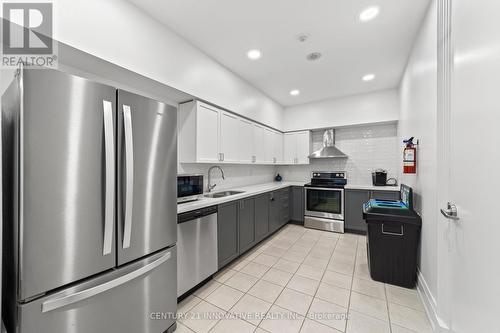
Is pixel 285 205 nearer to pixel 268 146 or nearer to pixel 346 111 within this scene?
pixel 268 146

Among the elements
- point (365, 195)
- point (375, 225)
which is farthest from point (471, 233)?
point (365, 195)

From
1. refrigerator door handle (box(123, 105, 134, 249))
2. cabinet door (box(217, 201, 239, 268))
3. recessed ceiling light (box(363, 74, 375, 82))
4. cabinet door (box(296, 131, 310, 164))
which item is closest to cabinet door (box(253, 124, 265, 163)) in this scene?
cabinet door (box(296, 131, 310, 164))

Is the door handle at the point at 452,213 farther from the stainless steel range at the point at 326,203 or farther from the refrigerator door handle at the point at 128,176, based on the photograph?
the stainless steel range at the point at 326,203

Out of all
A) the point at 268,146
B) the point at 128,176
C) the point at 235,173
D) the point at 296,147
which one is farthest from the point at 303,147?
the point at 128,176

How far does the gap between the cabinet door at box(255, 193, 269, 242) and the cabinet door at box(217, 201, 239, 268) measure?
56 cm

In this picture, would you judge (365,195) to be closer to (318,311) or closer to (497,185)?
(318,311)

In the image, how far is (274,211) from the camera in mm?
3678

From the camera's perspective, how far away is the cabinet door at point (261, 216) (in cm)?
312

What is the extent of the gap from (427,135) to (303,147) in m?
2.94

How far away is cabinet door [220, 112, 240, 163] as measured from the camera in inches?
118

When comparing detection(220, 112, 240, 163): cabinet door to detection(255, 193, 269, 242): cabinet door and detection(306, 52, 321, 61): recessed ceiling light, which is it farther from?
detection(306, 52, 321, 61): recessed ceiling light

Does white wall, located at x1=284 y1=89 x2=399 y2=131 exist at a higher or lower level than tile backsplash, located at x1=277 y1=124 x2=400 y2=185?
higher

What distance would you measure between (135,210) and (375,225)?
2426 millimetres

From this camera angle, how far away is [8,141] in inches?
38.4
